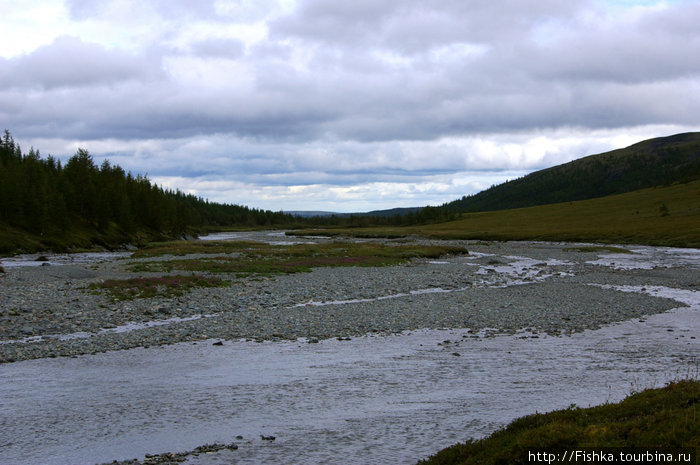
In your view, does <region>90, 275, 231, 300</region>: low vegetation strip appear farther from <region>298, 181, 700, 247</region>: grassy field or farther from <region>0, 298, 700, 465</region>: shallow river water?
<region>298, 181, 700, 247</region>: grassy field

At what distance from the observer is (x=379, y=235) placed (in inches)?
5728

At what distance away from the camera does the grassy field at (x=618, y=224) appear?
97.9 meters

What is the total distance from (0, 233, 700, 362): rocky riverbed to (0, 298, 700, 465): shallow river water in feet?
7.48

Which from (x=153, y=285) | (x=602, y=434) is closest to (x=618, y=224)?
(x=153, y=285)

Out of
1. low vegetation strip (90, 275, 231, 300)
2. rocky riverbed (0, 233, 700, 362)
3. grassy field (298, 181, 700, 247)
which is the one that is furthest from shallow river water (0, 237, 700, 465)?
grassy field (298, 181, 700, 247)

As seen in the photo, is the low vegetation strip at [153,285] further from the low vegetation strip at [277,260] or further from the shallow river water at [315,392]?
the shallow river water at [315,392]

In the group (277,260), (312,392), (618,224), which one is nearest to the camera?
(312,392)

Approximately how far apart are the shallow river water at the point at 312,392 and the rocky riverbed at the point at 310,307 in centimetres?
228

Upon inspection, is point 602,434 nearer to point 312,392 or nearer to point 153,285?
point 312,392

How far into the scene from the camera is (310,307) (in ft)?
95.8

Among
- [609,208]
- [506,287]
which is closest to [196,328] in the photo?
[506,287]

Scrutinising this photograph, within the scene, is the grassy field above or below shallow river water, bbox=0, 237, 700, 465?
above

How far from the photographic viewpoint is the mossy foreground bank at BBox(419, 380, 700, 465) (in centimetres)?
872

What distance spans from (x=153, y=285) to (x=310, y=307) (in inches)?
508
